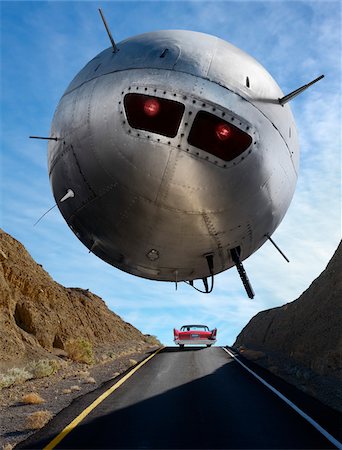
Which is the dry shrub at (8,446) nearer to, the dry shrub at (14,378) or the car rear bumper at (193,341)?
the dry shrub at (14,378)

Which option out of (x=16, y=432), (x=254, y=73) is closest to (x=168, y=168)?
(x=254, y=73)

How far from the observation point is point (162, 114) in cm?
401

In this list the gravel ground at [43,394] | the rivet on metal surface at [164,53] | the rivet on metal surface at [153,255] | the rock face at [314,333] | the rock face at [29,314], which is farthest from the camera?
the rock face at [29,314]

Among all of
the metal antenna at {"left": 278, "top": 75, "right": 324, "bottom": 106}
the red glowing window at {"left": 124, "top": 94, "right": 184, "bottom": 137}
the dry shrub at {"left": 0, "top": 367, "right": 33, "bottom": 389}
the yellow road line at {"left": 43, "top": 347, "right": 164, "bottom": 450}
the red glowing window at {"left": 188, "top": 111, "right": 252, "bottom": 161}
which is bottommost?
the yellow road line at {"left": 43, "top": 347, "right": 164, "bottom": 450}

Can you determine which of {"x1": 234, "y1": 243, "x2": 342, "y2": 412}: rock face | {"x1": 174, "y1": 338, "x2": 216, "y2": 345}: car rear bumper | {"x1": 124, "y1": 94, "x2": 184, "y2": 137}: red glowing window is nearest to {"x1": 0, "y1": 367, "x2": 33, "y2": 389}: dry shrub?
{"x1": 234, "y1": 243, "x2": 342, "y2": 412}: rock face

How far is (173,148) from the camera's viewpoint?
4.02 meters

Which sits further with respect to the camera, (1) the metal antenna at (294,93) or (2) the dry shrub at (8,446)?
(2) the dry shrub at (8,446)

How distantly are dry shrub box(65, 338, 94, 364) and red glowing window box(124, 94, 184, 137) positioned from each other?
→ 17881 mm

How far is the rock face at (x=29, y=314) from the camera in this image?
62.6ft

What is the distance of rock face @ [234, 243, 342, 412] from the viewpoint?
18.7 m

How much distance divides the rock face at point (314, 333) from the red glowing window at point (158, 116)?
11855 millimetres

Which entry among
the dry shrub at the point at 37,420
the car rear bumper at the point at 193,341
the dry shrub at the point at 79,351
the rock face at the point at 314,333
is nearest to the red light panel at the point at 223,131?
the dry shrub at the point at 37,420

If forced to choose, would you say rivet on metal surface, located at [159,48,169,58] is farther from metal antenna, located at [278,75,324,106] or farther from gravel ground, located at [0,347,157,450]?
gravel ground, located at [0,347,157,450]

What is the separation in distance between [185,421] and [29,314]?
51.6ft
